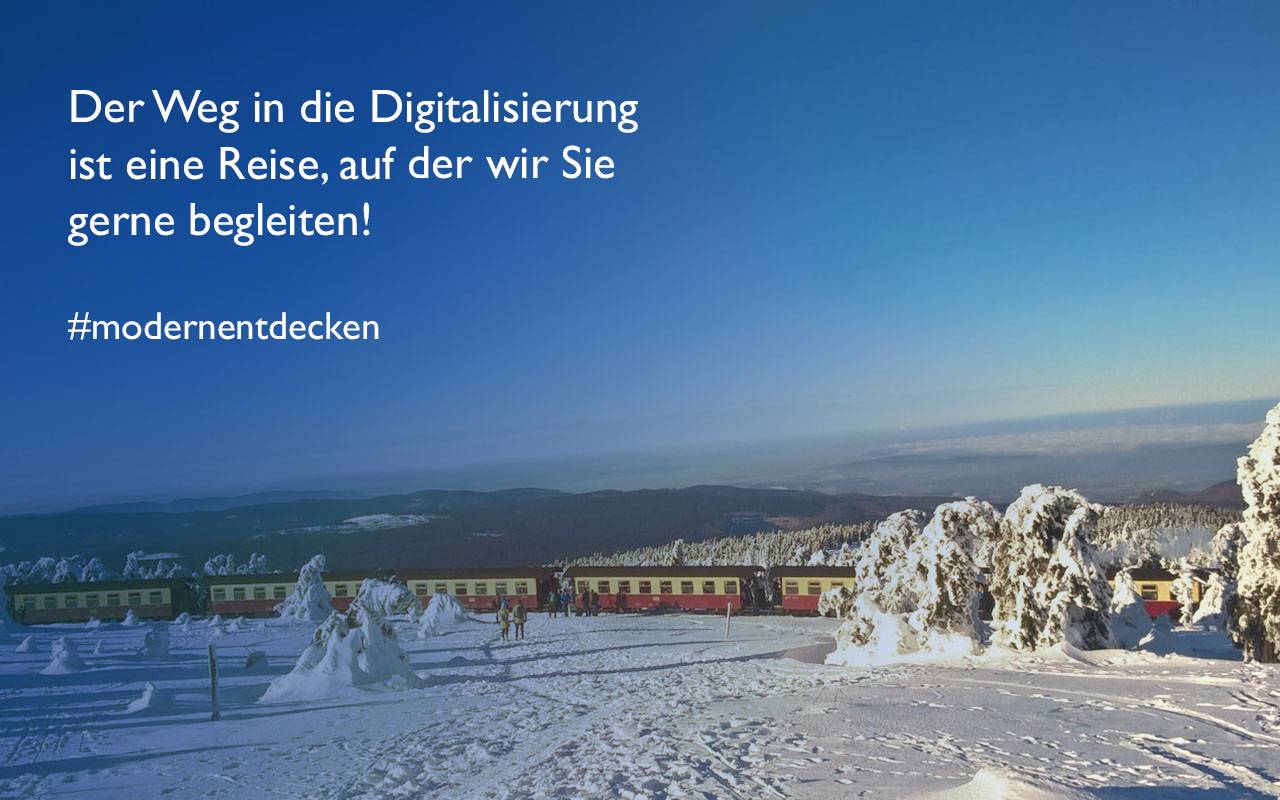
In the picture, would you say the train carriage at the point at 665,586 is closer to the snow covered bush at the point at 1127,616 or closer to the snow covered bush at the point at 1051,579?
the snow covered bush at the point at 1127,616

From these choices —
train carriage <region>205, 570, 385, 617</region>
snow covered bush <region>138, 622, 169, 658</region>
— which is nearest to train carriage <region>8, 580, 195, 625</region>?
train carriage <region>205, 570, 385, 617</region>

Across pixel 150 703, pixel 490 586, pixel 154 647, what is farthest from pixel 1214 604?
pixel 154 647

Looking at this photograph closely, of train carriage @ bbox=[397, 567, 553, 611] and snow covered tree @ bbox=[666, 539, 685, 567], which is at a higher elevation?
train carriage @ bbox=[397, 567, 553, 611]

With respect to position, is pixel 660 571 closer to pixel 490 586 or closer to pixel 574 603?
pixel 574 603

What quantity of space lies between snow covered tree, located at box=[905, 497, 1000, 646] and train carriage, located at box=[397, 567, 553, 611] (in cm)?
2174

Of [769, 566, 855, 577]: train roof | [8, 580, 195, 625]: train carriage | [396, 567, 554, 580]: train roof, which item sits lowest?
[8, 580, 195, 625]: train carriage

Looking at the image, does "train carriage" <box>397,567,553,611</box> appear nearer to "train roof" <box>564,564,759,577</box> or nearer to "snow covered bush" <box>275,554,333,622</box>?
"train roof" <box>564,564,759,577</box>

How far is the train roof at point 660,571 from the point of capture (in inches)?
1555

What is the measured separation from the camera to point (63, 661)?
943 inches

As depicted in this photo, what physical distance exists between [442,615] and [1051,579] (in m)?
23.0

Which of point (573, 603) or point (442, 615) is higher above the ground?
point (442, 615)

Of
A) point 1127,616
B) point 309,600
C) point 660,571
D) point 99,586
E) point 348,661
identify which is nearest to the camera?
point 348,661

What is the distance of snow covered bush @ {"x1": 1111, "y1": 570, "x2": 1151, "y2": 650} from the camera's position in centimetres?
2356

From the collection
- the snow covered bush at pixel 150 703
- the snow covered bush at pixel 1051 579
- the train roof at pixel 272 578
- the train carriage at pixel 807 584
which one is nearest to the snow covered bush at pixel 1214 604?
the snow covered bush at pixel 1051 579
